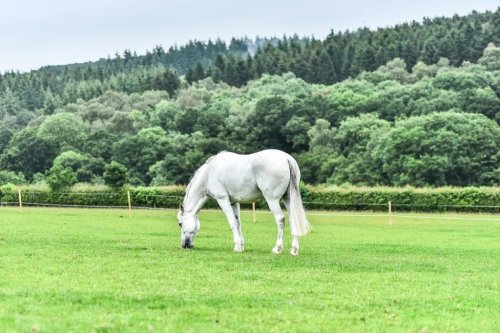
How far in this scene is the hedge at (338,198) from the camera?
4988 centimetres

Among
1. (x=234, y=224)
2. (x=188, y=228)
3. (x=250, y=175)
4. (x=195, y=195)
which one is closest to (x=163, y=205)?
(x=195, y=195)

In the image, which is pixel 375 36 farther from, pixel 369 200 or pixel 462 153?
pixel 369 200

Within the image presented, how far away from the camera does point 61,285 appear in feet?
37.5

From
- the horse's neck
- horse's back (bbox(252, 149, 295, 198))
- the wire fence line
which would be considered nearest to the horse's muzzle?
the horse's neck

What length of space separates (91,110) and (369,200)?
105 metres

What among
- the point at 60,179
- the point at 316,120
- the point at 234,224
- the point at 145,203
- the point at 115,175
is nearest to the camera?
the point at 234,224

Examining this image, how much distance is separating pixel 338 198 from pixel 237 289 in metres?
42.1

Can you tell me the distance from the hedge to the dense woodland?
2.70 metres

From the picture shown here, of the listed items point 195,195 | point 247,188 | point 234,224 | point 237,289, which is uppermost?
point 247,188

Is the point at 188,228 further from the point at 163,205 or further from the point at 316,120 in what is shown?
the point at 316,120

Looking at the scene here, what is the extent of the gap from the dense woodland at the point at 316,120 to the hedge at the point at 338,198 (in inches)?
106

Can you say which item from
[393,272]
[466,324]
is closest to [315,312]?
[466,324]

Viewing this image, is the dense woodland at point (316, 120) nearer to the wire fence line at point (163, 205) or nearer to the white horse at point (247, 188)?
the wire fence line at point (163, 205)

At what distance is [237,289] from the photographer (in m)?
11.7
